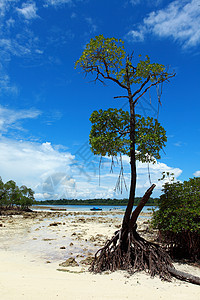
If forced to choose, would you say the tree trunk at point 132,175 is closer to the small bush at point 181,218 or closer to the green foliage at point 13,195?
the small bush at point 181,218

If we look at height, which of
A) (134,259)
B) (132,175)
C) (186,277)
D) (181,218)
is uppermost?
(132,175)

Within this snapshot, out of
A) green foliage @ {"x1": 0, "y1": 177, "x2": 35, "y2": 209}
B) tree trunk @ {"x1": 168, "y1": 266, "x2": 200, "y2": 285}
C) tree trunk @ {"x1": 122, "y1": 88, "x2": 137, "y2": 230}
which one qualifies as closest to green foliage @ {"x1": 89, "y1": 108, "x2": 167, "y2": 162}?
tree trunk @ {"x1": 122, "y1": 88, "x2": 137, "y2": 230}

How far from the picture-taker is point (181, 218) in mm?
9617

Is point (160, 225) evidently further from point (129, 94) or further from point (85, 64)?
point (85, 64)

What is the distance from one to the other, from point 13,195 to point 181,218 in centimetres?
4795

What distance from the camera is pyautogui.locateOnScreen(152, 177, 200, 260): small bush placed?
9586 millimetres

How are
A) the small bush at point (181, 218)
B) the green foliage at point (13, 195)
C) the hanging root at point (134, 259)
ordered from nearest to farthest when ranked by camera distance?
1. the hanging root at point (134, 259)
2. the small bush at point (181, 218)
3. the green foliage at point (13, 195)

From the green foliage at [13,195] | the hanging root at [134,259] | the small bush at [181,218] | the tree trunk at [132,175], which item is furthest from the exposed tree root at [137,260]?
the green foliage at [13,195]

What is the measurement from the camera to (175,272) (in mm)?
7688

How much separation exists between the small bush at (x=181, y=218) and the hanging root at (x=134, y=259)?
173 cm

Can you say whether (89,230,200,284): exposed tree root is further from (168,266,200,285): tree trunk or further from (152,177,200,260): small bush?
(152,177,200,260): small bush

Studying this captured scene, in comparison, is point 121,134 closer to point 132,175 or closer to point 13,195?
point 132,175

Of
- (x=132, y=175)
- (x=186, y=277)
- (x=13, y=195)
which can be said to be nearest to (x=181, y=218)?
(x=186, y=277)

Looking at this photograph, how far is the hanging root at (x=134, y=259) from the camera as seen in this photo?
795 centimetres
